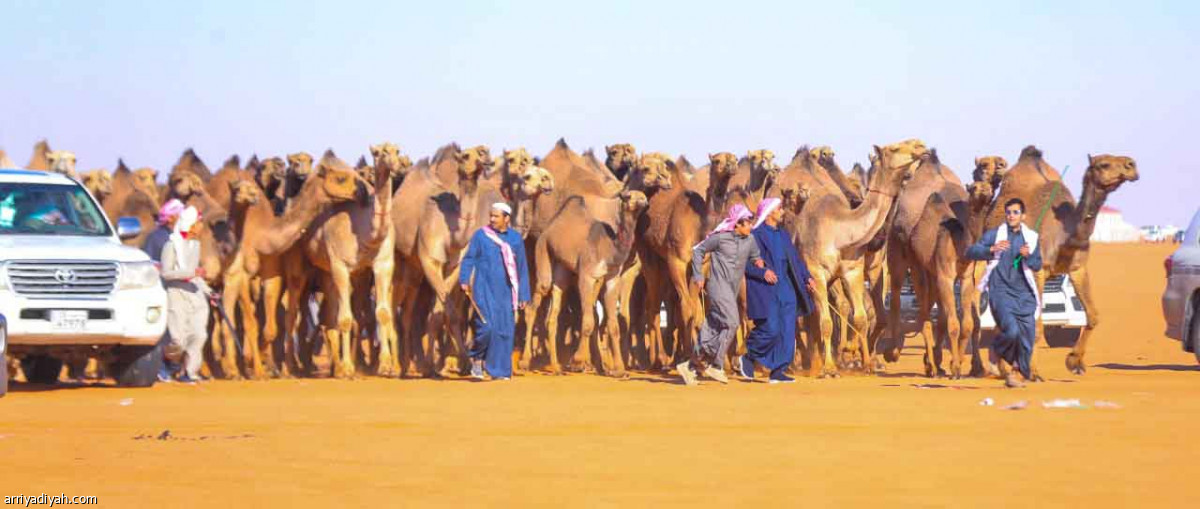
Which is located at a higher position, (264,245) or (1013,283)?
(264,245)

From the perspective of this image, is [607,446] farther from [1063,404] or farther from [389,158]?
[389,158]

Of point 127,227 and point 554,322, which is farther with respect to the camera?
point 554,322

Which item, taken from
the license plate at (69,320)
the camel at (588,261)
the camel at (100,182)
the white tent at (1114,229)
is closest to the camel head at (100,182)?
the camel at (100,182)

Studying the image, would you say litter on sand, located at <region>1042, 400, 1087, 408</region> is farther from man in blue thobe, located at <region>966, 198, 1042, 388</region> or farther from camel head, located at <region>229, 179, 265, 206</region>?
camel head, located at <region>229, 179, 265, 206</region>

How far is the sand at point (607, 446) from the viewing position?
851cm

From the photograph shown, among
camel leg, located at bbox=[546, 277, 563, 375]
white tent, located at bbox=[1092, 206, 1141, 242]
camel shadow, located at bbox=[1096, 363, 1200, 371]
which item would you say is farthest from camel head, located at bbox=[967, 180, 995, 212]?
white tent, located at bbox=[1092, 206, 1141, 242]

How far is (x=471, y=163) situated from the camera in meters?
19.0

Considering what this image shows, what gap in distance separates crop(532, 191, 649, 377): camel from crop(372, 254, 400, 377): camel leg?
5.87 ft

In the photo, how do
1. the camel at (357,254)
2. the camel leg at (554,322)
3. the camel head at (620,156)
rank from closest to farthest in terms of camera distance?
the camel at (357,254), the camel leg at (554,322), the camel head at (620,156)

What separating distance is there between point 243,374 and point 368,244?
1.87m

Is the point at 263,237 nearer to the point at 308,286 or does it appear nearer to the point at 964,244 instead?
the point at 308,286

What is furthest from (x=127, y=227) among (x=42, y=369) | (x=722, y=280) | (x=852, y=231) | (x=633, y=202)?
(x=852, y=231)

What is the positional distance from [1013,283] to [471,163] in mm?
5771

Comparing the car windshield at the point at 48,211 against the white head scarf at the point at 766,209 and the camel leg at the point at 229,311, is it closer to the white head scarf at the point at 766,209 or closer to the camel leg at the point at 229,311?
the camel leg at the point at 229,311
